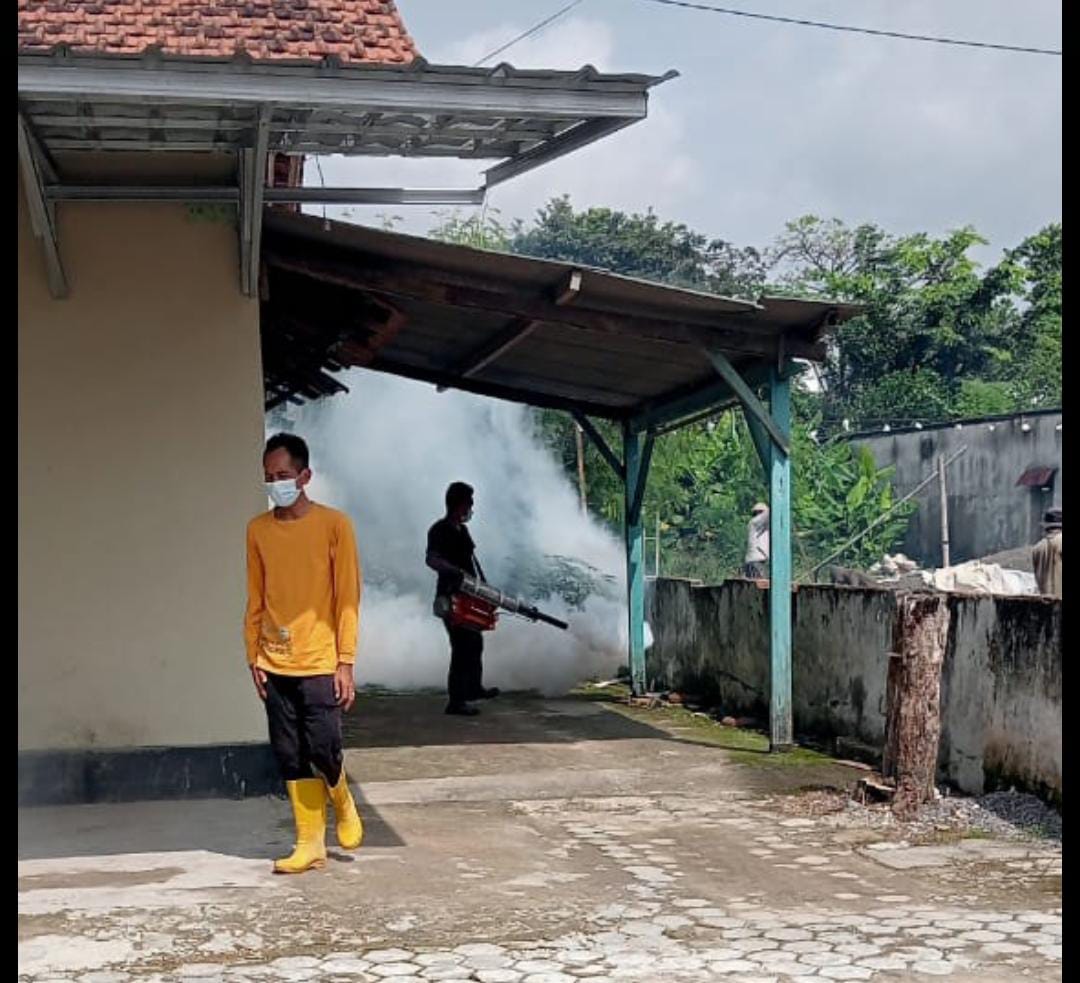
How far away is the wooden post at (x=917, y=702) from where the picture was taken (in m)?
7.16

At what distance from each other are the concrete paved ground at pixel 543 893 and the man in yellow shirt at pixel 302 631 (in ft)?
1.20

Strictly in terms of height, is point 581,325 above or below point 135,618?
above

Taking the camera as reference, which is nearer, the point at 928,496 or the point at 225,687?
the point at 225,687

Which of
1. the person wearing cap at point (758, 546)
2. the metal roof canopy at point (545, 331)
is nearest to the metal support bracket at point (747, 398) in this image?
the metal roof canopy at point (545, 331)

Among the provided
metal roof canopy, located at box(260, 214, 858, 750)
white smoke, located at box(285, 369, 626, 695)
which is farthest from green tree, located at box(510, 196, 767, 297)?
metal roof canopy, located at box(260, 214, 858, 750)

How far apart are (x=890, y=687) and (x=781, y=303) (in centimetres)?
236

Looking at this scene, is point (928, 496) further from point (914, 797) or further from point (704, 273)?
point (914, 797)

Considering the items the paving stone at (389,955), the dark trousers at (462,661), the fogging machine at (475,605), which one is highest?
the fogging machine at (475,605)

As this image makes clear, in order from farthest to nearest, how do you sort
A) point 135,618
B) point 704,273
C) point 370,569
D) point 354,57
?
point 704,273
point 370,569
point 135,618
point 354,57

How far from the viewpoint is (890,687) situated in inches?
292

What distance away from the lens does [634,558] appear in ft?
41.5

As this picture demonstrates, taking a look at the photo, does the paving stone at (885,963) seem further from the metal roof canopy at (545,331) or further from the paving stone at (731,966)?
the metal roof canopy at (545,331)

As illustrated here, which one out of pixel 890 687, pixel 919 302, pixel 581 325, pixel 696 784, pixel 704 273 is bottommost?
pixel 696 784
